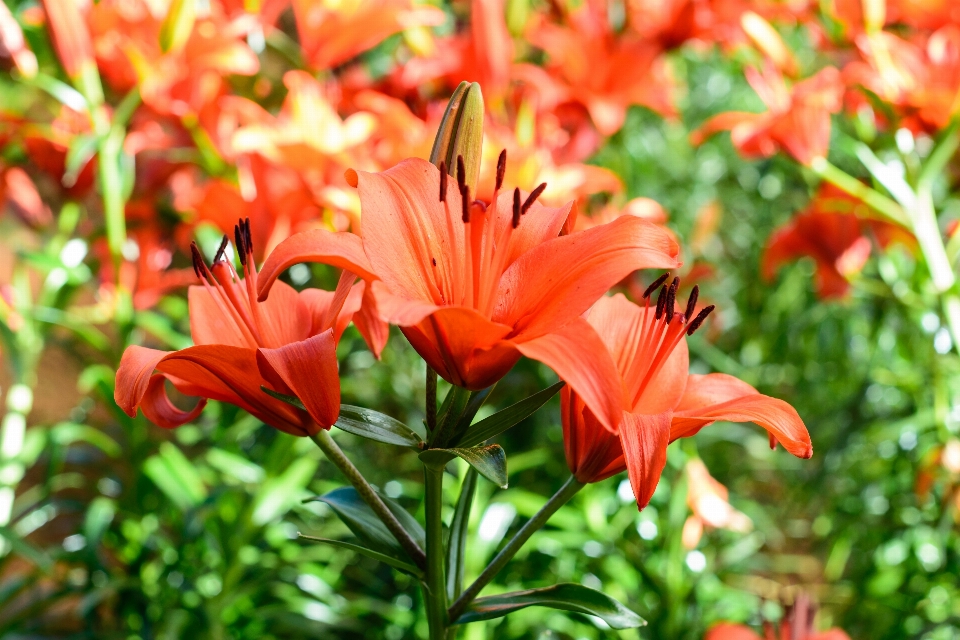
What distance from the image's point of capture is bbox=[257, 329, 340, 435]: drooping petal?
363 millimetres

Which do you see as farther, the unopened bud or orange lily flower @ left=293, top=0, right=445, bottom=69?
orange lily flower @ left=293, top=0, right=445, bottom=69

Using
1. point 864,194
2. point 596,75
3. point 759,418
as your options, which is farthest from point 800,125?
point 759,418

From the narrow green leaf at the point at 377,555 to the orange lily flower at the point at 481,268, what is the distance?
9 cm

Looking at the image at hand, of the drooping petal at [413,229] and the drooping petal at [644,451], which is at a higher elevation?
the drooping petal at [413,229]

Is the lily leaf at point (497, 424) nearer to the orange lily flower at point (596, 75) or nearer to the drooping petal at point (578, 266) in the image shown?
the drooping petal at point (578, 266)

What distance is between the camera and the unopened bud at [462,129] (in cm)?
40

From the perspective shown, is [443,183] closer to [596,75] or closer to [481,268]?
[481,268]

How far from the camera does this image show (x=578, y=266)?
377 millimetres

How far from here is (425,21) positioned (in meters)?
1.05

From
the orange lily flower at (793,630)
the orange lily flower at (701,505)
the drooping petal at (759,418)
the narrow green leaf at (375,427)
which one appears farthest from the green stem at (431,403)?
the orange lily flower at (701,505)

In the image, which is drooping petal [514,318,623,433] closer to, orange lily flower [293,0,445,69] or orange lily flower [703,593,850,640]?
orange lily flower [703,593,850,640]

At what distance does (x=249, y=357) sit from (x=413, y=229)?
105 millimetres

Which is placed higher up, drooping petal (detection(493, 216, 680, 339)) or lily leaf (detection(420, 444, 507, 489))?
drooping petal (detection(493, 216, 680, 339))

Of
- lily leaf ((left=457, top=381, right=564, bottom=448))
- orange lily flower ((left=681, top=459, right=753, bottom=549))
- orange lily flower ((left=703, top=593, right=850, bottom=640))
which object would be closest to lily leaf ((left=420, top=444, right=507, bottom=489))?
lily leaf ((left=457, top=381, right=564, bottom=448))
